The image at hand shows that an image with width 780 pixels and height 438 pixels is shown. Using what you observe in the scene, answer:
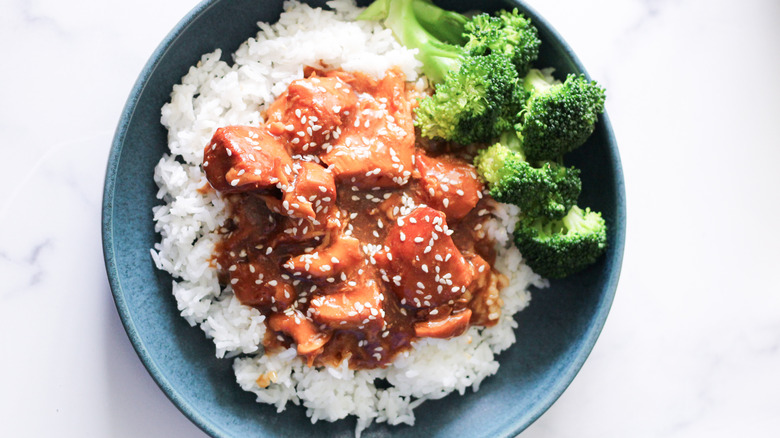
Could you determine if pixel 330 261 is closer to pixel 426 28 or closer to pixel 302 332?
pixel 302 332

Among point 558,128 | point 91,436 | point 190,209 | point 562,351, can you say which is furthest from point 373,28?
point 91,436

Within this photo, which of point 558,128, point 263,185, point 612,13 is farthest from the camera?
point 612,13

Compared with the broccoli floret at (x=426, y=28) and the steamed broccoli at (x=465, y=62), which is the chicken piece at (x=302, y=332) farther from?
the broccoli floret at (x=426, y=28)

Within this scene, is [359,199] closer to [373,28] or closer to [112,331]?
[373,28]

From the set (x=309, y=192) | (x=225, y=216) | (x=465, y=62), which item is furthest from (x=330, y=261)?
(x=465, y=62)

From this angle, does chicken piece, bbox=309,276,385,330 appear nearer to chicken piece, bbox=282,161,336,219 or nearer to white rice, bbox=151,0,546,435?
white rice, bbox=151,0,546,435

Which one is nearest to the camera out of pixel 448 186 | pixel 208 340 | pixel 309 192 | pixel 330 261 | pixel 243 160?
pixel 243 160
